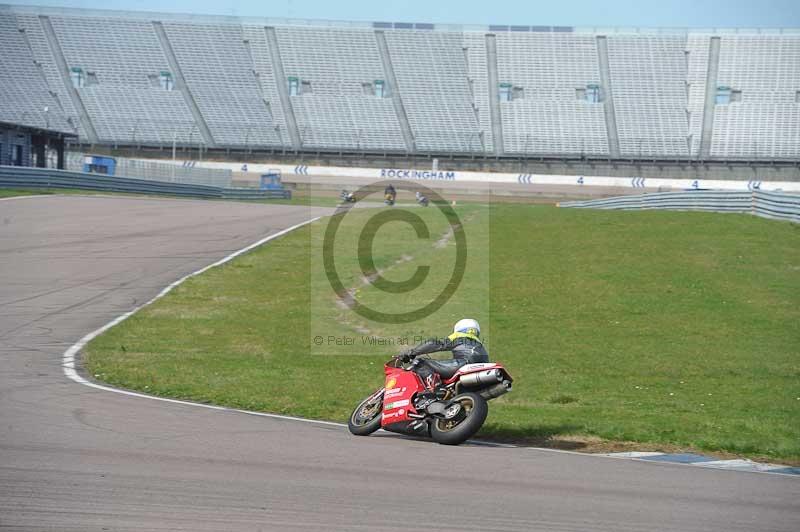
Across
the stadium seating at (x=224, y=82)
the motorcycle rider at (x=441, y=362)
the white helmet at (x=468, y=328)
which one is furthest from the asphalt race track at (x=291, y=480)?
the stadium seating at (x=224, y=82)

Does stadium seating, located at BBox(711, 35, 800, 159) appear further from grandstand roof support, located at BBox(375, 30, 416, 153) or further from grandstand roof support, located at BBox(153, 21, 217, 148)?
grandstand roof support, located at BBox(153, 21, 217, 148)

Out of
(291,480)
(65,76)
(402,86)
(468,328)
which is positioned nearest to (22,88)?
(65,76)

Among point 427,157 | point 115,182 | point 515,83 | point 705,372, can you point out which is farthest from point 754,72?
point 705,372

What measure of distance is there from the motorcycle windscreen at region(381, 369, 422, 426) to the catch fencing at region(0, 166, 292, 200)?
3224 cm

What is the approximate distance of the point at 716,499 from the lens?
6820 mm

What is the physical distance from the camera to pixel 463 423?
28.7 ft

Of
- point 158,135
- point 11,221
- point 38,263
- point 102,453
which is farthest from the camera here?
point 158,135

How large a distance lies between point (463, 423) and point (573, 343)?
248 inches

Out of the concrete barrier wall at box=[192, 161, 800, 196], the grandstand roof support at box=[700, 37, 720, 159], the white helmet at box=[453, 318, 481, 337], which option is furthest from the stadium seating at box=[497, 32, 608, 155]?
→ the white helmet at box=[453, 318, 481, 337]

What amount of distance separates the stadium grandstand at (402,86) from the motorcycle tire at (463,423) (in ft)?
200

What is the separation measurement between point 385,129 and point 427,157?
3964 millimetres

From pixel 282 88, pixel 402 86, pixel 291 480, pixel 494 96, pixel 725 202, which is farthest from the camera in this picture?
pixel 402 86

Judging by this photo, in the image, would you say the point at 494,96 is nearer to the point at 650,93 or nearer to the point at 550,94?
the point at 550,94

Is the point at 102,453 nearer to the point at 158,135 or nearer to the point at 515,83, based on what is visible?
Answer: the point at 158,135
